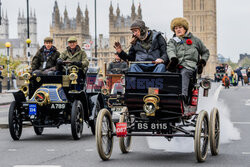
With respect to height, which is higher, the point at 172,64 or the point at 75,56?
the point at 75,56

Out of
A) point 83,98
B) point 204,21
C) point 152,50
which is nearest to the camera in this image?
point 152,50

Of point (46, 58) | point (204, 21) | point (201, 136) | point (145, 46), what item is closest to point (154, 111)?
point (201, 136)

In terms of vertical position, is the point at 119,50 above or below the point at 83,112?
above

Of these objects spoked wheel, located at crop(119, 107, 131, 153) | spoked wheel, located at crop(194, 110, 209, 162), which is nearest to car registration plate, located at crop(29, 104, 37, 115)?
spoked wheel, located at crop(119, 107, 131, 153)

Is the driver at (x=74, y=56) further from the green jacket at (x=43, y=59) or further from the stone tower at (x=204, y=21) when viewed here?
the stone tower at (x=204, y=21)

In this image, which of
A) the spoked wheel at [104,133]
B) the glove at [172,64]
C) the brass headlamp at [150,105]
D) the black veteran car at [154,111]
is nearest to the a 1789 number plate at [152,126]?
the black veteran car at [154,111]

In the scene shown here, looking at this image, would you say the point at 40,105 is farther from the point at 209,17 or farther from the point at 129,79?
the point at 209,17

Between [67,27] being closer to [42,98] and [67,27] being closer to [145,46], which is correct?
[42,98]

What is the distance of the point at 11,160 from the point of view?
812 cm

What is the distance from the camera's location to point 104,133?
7641mm

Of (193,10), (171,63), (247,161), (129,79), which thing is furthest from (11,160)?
(193,10)

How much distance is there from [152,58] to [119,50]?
0.47 metres

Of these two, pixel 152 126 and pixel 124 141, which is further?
pixel 124 141

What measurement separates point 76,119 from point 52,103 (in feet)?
2.03
